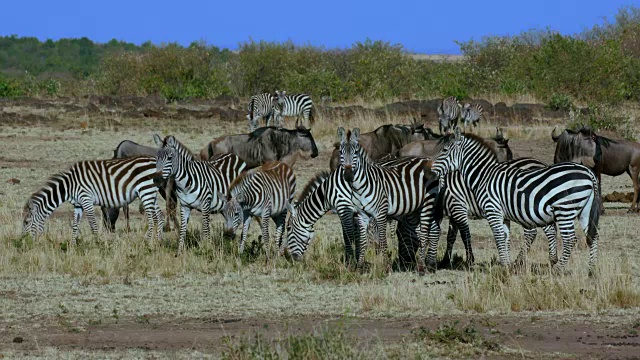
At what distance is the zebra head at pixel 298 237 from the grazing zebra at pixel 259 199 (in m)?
0.27

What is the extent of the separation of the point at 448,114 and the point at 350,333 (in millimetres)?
20286

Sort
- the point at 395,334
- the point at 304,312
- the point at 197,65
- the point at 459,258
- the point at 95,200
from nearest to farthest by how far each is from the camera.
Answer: the point at 395,334
the point at 304,312
the point at 459,258
the point at 95,200
the point at 197,65

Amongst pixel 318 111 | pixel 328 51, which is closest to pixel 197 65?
pixel 328 51

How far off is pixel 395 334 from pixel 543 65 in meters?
28.7

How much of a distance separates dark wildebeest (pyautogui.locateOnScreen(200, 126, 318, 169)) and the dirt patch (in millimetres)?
8322

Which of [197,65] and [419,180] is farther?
[197,65]

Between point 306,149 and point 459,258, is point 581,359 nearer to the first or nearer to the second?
point 459,258

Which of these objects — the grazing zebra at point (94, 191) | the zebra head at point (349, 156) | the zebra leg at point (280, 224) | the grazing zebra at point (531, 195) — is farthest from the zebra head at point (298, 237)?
the grazing zebra at point (94, 191)

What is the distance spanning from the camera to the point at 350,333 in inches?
340

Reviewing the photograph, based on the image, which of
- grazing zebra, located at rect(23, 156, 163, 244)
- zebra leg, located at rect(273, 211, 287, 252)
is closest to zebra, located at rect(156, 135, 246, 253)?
grazing zebra, located at rect(23, 156, 163, 244)

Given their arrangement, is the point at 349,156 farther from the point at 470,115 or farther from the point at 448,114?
the point at 470,115

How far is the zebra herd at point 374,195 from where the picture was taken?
36.4 feet

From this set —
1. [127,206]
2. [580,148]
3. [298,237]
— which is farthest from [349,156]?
[580,148]

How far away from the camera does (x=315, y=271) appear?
1148 centimetres
